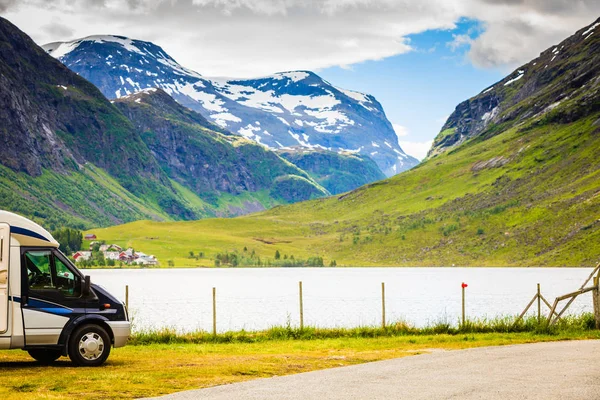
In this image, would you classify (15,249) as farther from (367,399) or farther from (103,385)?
(367,399)

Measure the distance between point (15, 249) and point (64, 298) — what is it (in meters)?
2.41

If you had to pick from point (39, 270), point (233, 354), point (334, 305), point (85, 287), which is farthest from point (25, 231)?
point (334, 305)

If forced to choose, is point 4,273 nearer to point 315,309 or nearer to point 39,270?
point 39,270

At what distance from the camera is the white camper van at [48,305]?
1048 inches

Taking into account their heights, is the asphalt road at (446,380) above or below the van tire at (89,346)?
below

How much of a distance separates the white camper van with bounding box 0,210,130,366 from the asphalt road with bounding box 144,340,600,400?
6464 millimetres

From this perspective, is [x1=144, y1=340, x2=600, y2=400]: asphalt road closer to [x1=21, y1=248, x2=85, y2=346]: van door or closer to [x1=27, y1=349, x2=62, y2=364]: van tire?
[x1=21, y1=248, x2=85, y2=346]: van door

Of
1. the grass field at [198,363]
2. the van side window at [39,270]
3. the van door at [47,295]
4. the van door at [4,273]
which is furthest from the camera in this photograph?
the van side window at [39,270]

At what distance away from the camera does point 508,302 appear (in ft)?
367

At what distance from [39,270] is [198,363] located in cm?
643

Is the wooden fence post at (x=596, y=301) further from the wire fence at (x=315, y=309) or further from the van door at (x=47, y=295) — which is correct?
the wire fence at (x=315, y=309)

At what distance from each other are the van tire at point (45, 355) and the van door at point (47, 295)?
1943mm

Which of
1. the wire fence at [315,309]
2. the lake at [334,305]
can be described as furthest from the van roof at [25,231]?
the wire fence at [315,309]

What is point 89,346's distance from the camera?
27.8 m
